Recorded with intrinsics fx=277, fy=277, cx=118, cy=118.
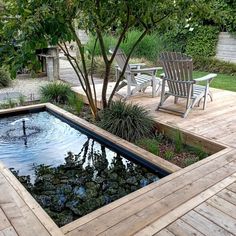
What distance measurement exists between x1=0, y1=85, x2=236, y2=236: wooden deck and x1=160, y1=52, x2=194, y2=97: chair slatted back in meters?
1.60

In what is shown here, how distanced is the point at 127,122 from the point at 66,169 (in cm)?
107

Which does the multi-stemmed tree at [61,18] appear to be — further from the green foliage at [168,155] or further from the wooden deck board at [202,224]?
the wooden deck board at [202,224]

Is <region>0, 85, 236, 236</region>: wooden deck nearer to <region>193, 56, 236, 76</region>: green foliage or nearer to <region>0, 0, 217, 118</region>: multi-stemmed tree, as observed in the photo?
<region>0, 0, 217, 118</region>: multi-stemmed tree

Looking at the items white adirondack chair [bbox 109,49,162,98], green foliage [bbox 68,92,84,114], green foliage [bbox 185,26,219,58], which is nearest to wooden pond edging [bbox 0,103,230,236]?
green foliage [bbox 68,92,84,114]

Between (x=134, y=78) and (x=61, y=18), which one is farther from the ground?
(x=61, y=18)

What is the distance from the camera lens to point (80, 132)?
4195 millimetres

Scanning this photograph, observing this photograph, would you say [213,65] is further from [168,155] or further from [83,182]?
[83,182]

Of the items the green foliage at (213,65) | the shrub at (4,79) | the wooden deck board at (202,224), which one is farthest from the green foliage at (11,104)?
the green foliage at (213,65)

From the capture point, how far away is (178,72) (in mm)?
4137

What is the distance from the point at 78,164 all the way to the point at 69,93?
8.19 feet

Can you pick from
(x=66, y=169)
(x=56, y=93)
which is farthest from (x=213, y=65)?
(x=66, y=169)

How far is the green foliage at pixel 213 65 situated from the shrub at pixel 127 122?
5.69 metres

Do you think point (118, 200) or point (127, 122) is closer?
point (118, 200)

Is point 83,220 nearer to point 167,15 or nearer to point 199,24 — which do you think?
point 167,15
